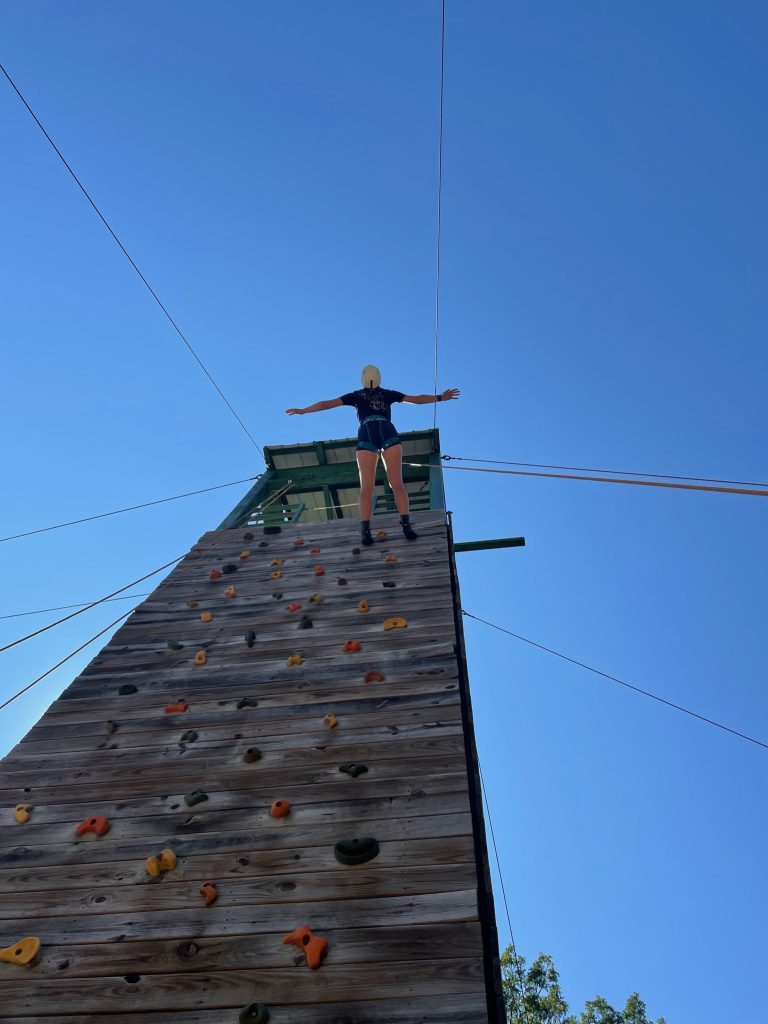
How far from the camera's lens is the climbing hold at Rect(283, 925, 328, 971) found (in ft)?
7.34

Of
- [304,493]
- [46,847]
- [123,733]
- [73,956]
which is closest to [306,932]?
[73,956]

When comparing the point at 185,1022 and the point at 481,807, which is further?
the point at 481,807

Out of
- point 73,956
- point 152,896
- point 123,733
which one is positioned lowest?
point 73,956

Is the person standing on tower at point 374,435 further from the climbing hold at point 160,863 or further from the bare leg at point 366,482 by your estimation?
the climbing hold at point 160,863

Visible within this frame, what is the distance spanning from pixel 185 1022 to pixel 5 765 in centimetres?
202

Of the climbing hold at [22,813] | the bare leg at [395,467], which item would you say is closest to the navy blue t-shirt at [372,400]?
the bare leg at [395,467]

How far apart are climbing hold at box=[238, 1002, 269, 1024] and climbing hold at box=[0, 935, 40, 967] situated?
880 millimetres

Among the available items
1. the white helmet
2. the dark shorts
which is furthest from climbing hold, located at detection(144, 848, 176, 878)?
the white helmet

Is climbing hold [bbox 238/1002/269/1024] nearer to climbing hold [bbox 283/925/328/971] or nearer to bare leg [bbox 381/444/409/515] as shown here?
climbing hold [bbox 283/925/328/971]

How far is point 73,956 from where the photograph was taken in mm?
2412

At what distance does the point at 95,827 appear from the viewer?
2.99 m

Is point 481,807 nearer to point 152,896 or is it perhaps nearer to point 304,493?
point 152,896

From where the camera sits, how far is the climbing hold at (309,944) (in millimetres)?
2236

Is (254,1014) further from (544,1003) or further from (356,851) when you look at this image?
(544,1003)
